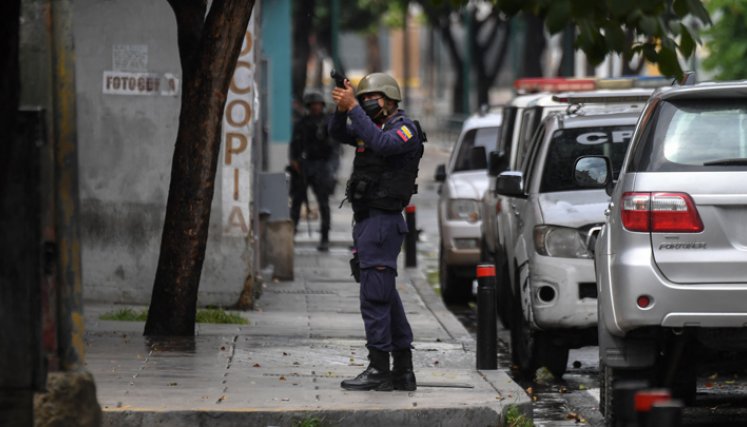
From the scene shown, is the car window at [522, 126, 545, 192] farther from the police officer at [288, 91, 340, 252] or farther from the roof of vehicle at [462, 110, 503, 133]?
the police officer at [288, 91, 340, 252]

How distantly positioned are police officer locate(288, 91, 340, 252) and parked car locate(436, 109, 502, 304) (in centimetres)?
310

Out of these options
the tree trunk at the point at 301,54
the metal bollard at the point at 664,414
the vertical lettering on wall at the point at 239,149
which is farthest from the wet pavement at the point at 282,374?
the tree trunk at the point at 301,54

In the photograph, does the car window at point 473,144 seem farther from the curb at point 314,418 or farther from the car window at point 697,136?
the car window at point 697,136

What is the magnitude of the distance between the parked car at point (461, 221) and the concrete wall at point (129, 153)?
112 inches

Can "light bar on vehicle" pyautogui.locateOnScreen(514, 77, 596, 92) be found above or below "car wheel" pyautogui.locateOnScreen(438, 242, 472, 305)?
above

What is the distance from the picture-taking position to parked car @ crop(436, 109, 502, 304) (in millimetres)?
15461

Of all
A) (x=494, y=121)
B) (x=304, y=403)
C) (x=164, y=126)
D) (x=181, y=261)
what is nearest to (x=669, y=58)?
(x=304, y=403)

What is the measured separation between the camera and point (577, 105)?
12.0 meters

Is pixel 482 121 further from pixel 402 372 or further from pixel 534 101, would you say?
pixel 402 372

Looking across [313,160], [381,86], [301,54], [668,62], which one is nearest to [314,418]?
[381,86]

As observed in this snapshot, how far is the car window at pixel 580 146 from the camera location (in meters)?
11.0

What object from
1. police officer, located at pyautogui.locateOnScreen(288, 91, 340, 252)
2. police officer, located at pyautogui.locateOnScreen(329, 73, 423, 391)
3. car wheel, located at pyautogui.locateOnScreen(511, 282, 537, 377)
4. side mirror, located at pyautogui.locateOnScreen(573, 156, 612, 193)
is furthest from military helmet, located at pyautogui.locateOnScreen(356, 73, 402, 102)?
police officer, located at pyautogui.locateOnScreen(288, 91, 340, 252)

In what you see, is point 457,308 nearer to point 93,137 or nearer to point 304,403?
point 93,137

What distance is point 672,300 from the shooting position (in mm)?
7441
